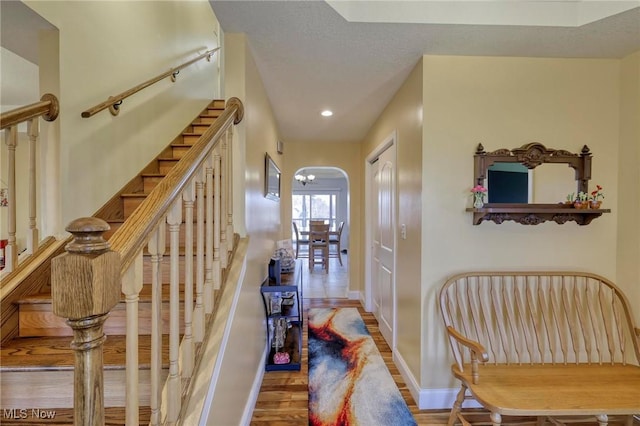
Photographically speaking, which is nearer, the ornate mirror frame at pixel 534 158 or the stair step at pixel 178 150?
the ornate mirror frame at pixel 534 158

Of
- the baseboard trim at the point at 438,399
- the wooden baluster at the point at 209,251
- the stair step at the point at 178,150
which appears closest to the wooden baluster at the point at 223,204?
the wooden baluster at the point at 209,251

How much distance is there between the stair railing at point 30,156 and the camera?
51.7 inches

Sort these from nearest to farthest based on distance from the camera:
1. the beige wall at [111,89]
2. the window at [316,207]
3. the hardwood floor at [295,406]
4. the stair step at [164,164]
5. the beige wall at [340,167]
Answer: the beige wall at [111,89], the hardwood floor at [295,406], the stair step at [164,164], the beige wall at [340,167], the window at [316,207]

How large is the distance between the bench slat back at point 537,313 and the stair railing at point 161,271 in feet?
4.66

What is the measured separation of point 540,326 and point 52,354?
104 inches

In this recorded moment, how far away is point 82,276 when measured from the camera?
0.53m

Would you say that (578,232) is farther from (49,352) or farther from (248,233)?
(49,352)

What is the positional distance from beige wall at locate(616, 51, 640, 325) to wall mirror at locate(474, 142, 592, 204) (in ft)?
0.80

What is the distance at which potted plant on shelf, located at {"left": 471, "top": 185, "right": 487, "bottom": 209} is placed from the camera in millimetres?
1830

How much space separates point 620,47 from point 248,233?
8.56 feet

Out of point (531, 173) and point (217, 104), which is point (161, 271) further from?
point (217, 104)

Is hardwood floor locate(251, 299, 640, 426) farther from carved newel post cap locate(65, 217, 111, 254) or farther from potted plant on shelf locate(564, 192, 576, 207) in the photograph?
carved newel post cap locate(65, 217, 111, 254)

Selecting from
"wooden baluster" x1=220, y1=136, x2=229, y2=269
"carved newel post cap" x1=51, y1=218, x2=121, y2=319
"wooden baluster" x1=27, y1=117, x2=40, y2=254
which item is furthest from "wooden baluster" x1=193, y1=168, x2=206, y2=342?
"wooden baluster" x1=27, y1=117, x2=40, y2=254

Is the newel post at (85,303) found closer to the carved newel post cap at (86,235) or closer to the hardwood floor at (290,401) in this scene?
the carved newel post cap at (86,235)
